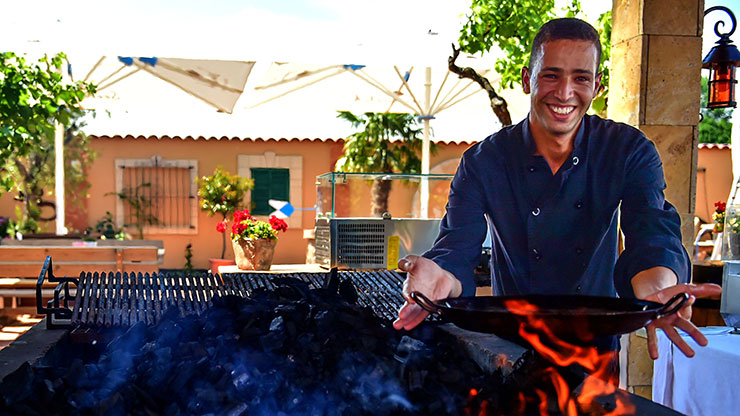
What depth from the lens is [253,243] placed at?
6.07 metres

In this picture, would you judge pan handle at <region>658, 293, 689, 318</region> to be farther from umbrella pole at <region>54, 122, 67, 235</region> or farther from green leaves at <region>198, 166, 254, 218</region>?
green leaves at <region>198, 166, 254, 218</region>

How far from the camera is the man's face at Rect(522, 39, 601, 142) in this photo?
197cm

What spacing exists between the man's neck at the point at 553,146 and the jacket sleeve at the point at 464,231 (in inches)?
9.5

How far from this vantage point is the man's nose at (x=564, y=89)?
1968 millimetres

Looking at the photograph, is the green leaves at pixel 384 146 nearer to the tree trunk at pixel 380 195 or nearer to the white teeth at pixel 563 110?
the tree trunk at pixel 380 195

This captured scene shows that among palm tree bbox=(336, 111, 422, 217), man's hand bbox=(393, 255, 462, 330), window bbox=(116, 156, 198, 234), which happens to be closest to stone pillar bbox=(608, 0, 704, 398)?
man's hand bbox=(393, 255, 462, 330)

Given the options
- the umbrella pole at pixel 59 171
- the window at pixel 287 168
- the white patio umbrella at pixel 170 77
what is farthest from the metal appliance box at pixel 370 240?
the window at pixel 287 168

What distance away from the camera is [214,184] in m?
11.9

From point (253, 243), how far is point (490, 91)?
10.1 feet

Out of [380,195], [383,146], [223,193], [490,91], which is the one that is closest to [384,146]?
[383,146]

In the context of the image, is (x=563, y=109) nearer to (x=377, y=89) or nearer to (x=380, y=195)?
(x=380, y=195)

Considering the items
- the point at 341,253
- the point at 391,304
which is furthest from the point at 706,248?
the point at 391,304

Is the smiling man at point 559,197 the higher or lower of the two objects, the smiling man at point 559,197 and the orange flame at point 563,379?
the higher

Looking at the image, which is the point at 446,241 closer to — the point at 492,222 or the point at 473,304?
the point at 492,222
